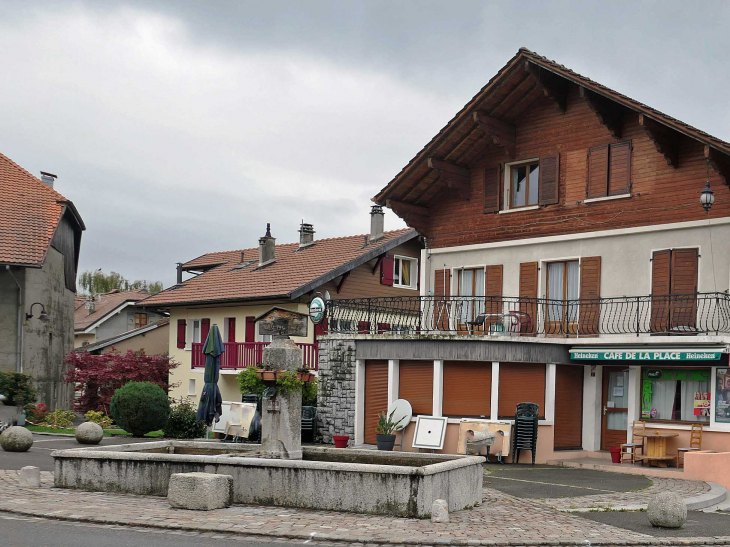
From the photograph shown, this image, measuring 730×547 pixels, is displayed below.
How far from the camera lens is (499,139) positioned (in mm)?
23281

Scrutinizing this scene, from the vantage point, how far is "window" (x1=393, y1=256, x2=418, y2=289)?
35938 mm

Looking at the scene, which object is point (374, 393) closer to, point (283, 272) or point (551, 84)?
point (551, 84)

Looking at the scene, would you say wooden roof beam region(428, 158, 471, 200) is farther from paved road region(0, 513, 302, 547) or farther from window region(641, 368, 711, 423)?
paved road region(0, 513, 302, 547)

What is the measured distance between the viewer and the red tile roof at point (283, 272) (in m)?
32.8

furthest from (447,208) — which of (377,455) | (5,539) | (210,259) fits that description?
(210,259)

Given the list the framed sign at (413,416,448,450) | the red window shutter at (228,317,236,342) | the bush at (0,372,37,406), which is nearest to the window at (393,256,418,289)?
the red window shutter at (228,317,236,342)

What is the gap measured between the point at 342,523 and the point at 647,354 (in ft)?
34.7

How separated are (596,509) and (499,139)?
1227 centimetres

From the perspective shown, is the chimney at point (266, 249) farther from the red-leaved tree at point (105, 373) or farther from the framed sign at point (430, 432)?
the framed sign at point (430, 432)

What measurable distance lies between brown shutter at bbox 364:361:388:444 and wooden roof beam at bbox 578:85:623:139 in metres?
7.69

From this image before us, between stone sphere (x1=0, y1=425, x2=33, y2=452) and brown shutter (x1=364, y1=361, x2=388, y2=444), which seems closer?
stone sphere (x1=0, y1=425, x2=33, y2=452)

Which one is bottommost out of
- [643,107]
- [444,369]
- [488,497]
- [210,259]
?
[488,497]

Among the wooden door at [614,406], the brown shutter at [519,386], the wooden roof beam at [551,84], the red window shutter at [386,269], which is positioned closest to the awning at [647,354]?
the brown shutter at [519,386]

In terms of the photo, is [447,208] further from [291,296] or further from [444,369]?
[291,296]
